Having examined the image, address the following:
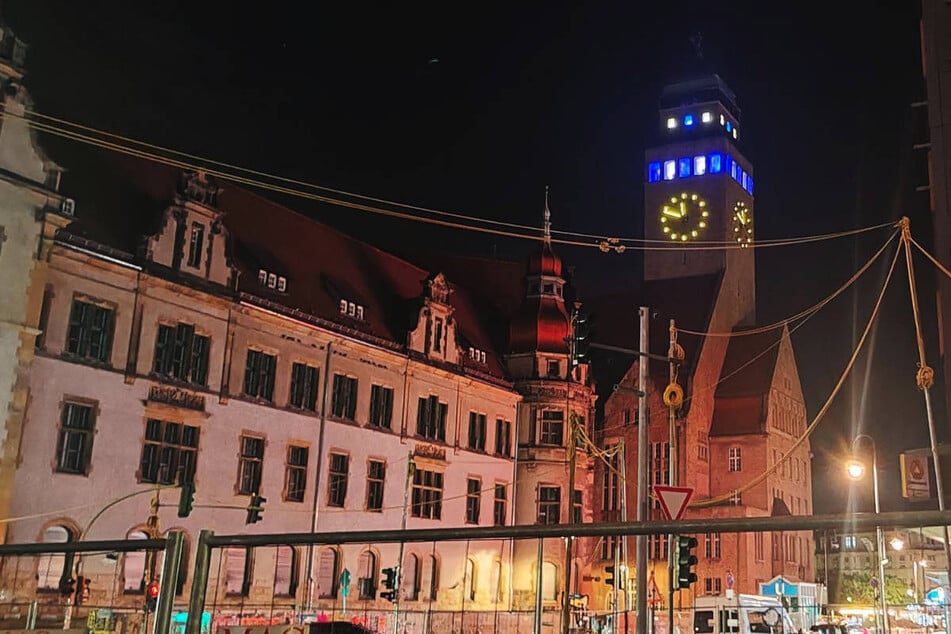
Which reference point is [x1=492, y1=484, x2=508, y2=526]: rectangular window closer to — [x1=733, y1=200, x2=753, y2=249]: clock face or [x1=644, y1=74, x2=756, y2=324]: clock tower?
[x1=644, y1=74, x2=756, y2=324]: clock tower

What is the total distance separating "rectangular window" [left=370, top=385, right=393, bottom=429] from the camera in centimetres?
4328

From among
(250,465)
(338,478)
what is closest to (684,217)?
(338,478)

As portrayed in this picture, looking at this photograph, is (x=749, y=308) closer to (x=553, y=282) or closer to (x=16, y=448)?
(x=553, y=282)

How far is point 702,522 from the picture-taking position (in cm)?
488

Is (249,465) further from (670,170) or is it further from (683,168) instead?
(683,168)

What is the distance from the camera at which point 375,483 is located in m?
42.8

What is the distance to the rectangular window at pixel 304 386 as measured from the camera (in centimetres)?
3956

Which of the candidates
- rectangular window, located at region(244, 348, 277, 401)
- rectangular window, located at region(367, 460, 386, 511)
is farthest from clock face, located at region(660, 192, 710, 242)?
rectangular window, located at region(244, 348, 277, 401)

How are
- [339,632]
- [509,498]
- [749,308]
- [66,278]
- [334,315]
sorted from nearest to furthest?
[339,632] < [66,278] < [334,315] < [509,498] < [749,308]

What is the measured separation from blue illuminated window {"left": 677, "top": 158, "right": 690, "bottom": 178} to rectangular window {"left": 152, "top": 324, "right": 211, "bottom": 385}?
45.5 metres

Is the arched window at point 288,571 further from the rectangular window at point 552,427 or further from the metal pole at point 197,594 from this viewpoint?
the metal pole at point 197,594

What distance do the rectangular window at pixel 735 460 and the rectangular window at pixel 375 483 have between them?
3003 cm

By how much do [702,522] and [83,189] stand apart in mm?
32920

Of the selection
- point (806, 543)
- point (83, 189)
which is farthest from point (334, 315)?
point (806, 543)
